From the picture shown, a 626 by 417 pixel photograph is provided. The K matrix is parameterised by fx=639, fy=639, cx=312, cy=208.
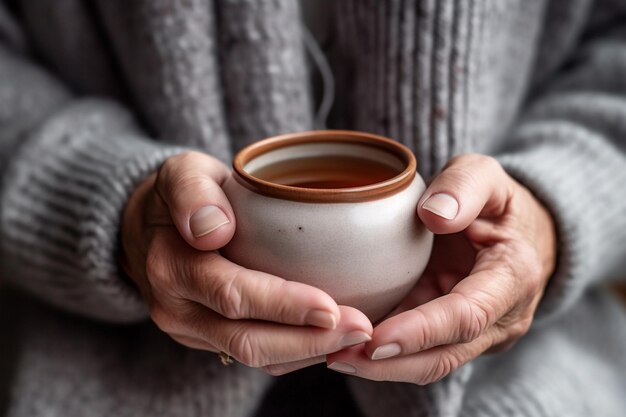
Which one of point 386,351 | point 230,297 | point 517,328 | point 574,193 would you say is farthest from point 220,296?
point 574,193

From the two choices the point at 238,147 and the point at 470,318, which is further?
the point at 238,147

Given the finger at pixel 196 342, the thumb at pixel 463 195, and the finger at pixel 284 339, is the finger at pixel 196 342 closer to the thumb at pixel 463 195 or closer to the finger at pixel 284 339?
the finger at pixel 284 339

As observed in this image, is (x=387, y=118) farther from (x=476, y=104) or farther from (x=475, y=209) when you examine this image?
(x=475, y=209)

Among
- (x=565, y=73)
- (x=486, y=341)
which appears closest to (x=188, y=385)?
(x=486, y=341)

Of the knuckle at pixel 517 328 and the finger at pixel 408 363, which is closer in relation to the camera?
the finger at pixel 408 363

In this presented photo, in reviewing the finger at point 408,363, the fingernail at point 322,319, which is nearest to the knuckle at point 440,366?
the finger at point 408,363

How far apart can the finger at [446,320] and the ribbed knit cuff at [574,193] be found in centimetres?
19

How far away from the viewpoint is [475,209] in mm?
473

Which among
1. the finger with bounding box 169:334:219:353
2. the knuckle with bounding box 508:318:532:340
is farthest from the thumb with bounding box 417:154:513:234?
the finger with bounding box 169:334:219:353

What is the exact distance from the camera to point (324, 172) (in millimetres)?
515

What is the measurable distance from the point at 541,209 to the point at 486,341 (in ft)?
0.55

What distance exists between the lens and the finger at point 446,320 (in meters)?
0.43

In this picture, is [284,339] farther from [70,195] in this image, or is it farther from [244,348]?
[70,195]

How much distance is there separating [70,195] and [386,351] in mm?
418
